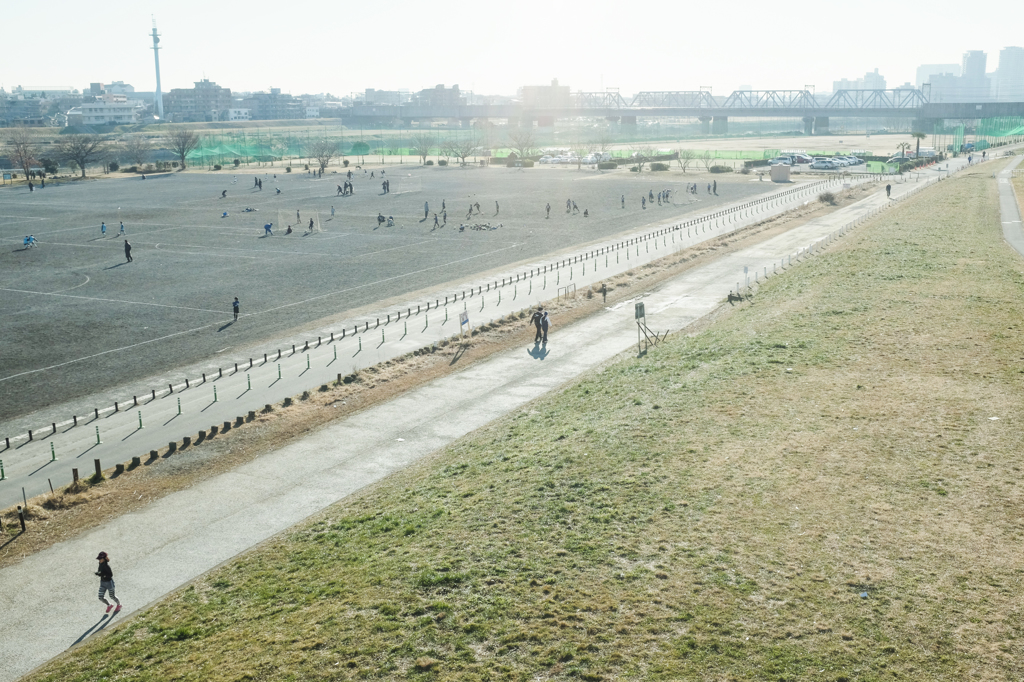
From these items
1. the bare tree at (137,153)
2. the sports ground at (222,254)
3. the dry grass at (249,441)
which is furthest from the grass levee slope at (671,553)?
the bare tree at (137,153)

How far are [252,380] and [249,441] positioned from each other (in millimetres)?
6051

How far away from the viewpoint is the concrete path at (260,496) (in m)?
17.4

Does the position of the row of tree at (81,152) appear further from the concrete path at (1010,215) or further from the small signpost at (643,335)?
the concrete path at (1010,215)

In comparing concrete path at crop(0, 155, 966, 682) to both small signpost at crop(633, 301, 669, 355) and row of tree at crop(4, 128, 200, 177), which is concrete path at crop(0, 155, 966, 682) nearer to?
small signpost at crop(633, 301, 669, 355)

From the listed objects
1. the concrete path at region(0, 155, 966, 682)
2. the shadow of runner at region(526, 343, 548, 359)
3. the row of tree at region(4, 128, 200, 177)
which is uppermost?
the row of tree at region(4, 128, 200, 177)

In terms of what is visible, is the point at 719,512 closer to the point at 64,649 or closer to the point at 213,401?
the point at 64,649

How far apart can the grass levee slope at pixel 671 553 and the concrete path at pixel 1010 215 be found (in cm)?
2798

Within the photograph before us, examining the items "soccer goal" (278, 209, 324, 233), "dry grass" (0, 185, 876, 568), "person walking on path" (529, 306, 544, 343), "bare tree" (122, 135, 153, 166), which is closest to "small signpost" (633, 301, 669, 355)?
"person walking on path" (529, 306, 544, 343)

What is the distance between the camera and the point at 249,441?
26438 millimetres

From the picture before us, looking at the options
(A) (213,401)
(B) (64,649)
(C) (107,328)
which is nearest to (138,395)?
(A) (213,401)

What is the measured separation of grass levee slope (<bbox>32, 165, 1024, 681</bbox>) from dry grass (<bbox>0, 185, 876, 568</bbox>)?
17.0ft

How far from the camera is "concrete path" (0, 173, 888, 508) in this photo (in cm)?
2527

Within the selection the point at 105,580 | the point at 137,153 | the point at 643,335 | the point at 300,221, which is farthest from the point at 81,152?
the point at 105,580

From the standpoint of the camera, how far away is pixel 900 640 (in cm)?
1452
